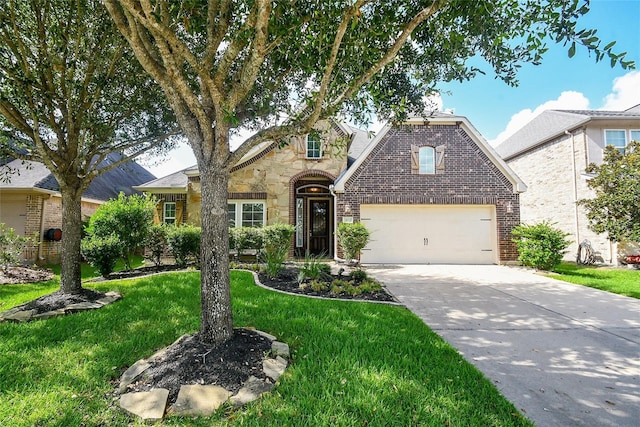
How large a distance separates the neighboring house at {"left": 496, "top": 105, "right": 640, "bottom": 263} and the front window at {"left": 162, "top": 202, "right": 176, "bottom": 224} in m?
15.2

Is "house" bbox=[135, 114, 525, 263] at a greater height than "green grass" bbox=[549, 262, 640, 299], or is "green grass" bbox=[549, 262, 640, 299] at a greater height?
"house" bbox=[135, 114, 525, 263]

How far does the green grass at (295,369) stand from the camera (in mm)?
2322

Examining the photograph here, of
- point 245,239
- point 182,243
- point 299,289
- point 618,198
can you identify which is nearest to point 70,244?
point 182,243

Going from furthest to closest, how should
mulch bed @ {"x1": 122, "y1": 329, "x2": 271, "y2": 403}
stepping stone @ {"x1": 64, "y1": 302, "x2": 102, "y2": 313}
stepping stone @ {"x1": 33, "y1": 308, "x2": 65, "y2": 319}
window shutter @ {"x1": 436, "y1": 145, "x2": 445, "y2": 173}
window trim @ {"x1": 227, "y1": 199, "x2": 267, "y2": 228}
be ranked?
window trim @ {"x1": 227, "y1": 199, "x2": 267, "y2": 228} < window shutter @ {"x1": 436, "y1": 145, "x2": 445, "y2": 173} < stepping stone @ {"x1": 64, "y1": 302, "x2": 102, "y2": 313} < stepping stone @ {"x1": 33, "y1": 308, "x2": 65, "y2": 319} < mulch bed @ {"x1": 122, "y1": 329, "x2": 271, "y2": 403}

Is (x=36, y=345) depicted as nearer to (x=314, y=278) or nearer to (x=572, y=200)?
(x=314, y=278)

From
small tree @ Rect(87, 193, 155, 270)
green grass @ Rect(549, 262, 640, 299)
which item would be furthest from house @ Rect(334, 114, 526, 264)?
small tree @ Rect(87, 193, 155, 270)

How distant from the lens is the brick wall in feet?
37.7

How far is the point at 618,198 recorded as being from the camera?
9570mm

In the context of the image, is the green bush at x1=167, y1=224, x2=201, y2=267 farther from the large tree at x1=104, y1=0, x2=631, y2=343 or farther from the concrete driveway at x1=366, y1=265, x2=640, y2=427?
the large tree at x1=104, y1=0, x2=631, y2=343

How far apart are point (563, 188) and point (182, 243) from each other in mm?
15936

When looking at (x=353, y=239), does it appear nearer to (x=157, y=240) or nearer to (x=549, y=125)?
(x=157, y=240)

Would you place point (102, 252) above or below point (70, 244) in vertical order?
below

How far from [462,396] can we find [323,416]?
122 cm

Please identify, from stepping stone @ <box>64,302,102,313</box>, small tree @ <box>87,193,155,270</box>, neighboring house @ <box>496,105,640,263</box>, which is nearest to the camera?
stepping stone @ <box>64,302,102,313</box>
